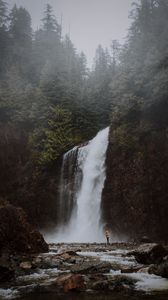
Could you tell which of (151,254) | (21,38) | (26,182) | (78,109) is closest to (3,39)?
(21,38)

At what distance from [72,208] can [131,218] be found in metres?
5.99

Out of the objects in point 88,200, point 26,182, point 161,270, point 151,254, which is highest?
point 26,182

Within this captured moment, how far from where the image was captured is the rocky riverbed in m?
8.45

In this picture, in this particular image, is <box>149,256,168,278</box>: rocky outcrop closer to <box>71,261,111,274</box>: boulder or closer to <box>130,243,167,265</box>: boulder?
<box>71,261,111,274</box>: boulder

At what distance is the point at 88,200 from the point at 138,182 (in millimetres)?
4658

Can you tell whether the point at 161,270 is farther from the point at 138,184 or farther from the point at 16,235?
the point at 138,184

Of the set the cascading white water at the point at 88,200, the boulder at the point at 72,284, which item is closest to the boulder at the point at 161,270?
the boulder at the point at 72,284

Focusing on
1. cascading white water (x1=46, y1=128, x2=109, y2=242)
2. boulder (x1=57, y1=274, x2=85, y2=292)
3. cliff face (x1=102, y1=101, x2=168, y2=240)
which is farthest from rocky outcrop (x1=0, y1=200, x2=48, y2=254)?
cliff face (x1=102, y1=101, x2=168, y2=240)

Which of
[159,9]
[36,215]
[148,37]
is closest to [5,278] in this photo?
[36,215]

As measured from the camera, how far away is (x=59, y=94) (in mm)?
40594

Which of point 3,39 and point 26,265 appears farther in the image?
point 3,39

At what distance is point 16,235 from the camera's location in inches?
648

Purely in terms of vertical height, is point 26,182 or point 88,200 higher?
point 26,182

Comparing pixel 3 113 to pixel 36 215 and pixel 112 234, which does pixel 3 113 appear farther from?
pixel 112 234
